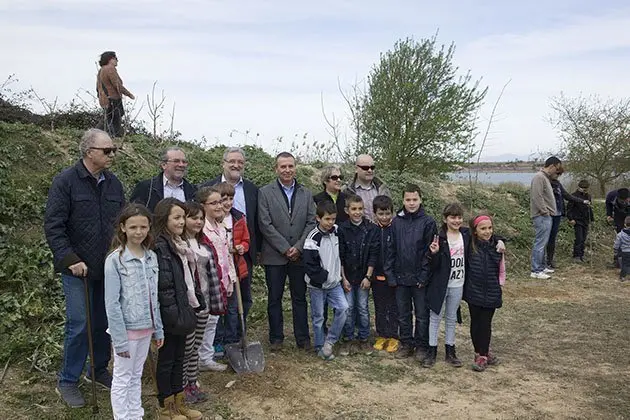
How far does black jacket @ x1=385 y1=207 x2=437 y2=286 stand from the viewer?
500cm

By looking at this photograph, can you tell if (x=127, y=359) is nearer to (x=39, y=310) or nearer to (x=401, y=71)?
(x=39, y=310)

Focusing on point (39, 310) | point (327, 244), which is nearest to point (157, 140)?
point (39, 310)

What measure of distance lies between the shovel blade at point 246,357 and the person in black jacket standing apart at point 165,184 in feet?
4.67

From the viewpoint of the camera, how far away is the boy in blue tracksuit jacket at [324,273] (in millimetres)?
4902

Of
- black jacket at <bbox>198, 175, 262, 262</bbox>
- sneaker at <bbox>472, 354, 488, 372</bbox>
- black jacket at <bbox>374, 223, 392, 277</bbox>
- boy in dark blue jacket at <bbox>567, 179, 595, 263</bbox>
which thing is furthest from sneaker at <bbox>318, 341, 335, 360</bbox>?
boy in dark blue jacket at <bbox>567, 179, 595, 263</bbox>

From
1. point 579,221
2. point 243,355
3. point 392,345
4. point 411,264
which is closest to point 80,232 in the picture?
point 243,355

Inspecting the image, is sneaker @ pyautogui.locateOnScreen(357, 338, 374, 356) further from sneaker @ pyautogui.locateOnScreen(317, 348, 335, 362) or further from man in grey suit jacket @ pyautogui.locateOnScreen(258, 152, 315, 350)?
man in grey suit jacket @ pyautogui.locateOnScreen(258, 152, 315, 350)

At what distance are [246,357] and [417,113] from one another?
44.6ft

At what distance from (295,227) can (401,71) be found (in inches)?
517

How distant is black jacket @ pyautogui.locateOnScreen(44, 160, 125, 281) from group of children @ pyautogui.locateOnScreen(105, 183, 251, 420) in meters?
0.50

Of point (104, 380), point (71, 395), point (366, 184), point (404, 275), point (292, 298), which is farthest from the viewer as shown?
point (366, 184)

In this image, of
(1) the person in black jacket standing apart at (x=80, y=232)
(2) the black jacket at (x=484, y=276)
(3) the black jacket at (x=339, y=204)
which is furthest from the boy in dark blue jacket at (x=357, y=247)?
(1) the person in black jacket standing apart at (x=80, y=232)

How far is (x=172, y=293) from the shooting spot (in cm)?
356

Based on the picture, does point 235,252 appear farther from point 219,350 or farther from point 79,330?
point 79,330
